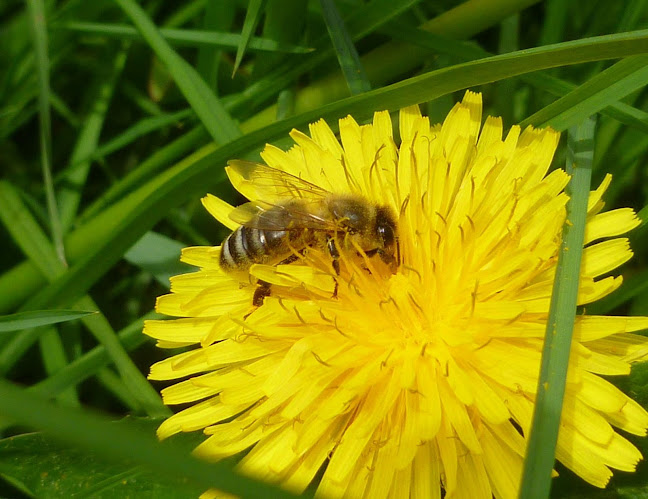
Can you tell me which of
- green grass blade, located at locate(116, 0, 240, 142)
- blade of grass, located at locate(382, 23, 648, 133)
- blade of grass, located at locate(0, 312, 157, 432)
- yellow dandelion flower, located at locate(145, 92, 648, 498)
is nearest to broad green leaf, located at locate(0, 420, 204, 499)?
yellow dandelion flower, located at locate(145, 92, 648, 498)

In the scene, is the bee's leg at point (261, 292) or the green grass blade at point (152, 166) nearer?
the bee's leg at point (261, 292)

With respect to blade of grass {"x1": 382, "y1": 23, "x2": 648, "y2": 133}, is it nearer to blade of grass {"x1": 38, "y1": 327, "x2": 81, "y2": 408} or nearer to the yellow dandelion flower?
the yellow dandelion flower

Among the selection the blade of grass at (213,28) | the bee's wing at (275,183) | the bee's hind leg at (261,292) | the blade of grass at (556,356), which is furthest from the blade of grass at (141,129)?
the blade of grass at (556,356)

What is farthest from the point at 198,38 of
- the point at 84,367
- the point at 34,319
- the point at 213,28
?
the point at 84,367

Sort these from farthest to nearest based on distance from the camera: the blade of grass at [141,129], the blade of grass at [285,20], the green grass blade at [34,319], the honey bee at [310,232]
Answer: the blade of grass at [141,129] → the blade of grass at [285,20] → the green grass blade at [34,319] → the honey bee at [310,232]

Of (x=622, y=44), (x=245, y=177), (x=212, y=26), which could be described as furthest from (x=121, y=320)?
(x=622, y=44)

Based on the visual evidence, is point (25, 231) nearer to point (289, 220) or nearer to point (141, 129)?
point (141, 129)

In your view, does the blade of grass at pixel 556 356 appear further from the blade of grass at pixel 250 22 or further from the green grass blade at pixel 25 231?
the green grass blade at pixel 25 231
